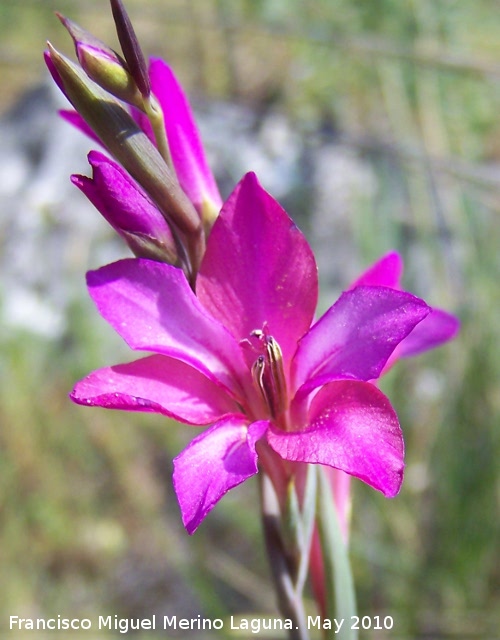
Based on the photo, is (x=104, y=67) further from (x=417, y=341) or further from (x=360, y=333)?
(x=417, y=341)

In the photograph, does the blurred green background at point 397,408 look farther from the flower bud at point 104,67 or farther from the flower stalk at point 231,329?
the flower bud at point 104,67

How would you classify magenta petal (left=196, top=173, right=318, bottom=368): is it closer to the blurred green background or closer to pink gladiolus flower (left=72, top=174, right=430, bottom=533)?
pink gladiolus flower (left=72, top=174, right=430, bottom=533)

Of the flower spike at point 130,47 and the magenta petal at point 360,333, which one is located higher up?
the flower spike at point 130,47

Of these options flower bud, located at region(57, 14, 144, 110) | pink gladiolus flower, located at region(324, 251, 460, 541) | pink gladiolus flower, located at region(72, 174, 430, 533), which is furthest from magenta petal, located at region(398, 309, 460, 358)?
flower bud, located at region(57, 14, 144, 110)

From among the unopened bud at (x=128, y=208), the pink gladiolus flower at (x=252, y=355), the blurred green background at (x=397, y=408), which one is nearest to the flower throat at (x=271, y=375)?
the pink gladiolus flower at (x=252, y=355)

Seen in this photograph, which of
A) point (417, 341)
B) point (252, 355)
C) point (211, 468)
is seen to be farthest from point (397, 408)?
point (211, 468)

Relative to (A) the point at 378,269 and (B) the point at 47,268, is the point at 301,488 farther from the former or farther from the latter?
(B) the point at 47,268
